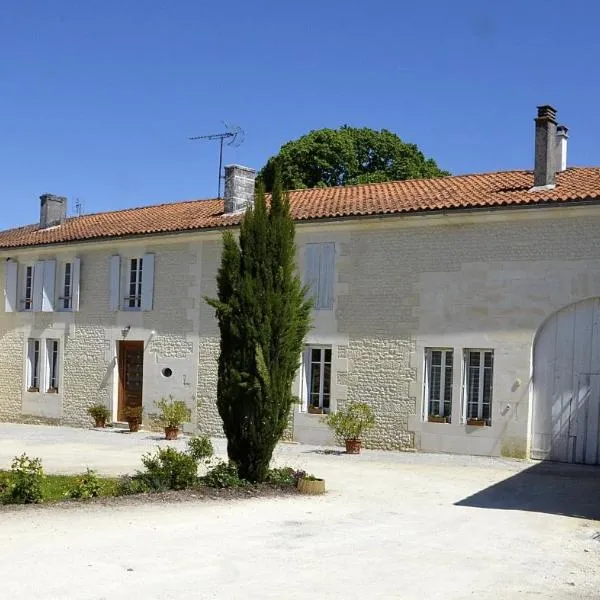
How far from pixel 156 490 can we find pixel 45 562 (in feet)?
11.9

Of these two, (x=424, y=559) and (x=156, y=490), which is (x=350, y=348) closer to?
(x=156, y=490)

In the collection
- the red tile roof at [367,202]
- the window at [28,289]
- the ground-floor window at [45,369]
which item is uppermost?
the red tile roof at [367,202]

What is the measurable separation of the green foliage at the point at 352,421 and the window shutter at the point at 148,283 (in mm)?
5658

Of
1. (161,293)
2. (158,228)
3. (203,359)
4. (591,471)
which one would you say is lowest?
(591,471)

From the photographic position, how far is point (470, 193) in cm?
1675

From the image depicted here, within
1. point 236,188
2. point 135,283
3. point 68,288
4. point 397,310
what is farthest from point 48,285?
point 397,310

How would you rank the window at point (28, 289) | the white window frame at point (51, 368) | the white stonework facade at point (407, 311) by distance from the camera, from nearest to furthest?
the white stonework facade at point (407, 311) → the white window frame at point (51, 368) → the window at point (28, 289)

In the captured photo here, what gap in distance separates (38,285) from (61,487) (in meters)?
12.6

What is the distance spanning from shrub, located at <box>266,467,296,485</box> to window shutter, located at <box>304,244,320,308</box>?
20.7 feet

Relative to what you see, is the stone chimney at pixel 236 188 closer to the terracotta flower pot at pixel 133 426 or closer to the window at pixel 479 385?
the terracotta flower pot at pixel 133 426

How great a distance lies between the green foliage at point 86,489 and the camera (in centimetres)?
1005

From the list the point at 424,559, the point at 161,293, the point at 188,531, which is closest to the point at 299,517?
the point at 188,531

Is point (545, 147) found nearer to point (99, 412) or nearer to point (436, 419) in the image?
point (436, 419)

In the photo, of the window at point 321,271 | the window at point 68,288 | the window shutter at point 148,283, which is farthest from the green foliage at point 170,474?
the window at point 68,288
